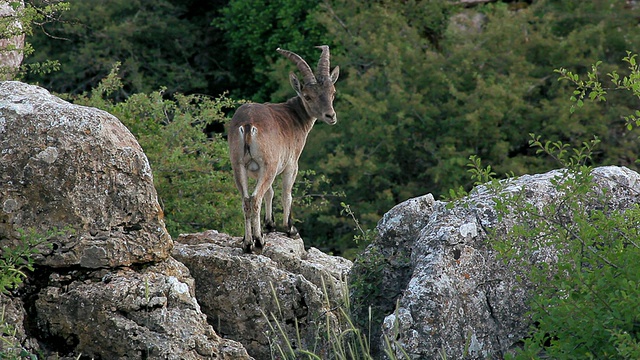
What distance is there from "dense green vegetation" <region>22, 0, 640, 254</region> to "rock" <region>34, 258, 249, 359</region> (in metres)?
12.9

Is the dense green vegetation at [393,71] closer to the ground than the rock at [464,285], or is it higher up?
closer to the ground

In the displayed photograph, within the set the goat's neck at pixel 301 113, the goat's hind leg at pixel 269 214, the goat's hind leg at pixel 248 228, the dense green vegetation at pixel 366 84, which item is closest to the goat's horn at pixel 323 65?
the goat's neck at pixel 301 113

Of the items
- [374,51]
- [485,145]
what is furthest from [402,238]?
[374,51]

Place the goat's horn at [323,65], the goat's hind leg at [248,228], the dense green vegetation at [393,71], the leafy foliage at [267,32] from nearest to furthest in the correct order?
1. the goat's hind leg at [248,228]
2. the goat's horn at [323,65]
3. the dense green vegetation at [393,71]
4. the leafy foliage at [267,32]

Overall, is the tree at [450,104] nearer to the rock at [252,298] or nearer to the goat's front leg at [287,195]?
the goat's front leg at [287,195]

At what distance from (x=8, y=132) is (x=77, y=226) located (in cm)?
87

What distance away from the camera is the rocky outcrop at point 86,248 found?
7.46 m

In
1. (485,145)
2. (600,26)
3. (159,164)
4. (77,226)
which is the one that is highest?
(77,226)

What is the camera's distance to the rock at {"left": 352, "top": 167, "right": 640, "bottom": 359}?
24.3ft

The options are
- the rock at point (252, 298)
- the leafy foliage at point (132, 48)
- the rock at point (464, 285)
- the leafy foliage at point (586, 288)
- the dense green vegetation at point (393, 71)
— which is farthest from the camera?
the leafy foliage at point (132, 48)

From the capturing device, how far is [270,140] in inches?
394

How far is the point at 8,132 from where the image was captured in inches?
301

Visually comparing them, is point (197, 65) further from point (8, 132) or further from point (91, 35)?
point (8, 132)

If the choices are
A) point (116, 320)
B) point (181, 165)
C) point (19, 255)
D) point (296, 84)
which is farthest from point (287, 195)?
point (19, 255)
